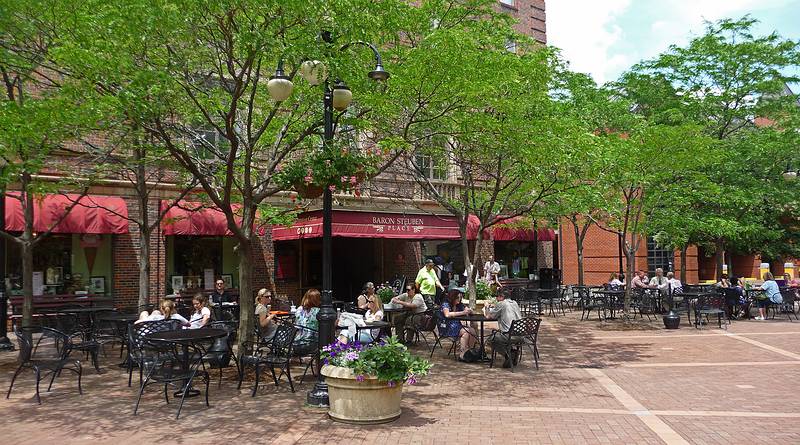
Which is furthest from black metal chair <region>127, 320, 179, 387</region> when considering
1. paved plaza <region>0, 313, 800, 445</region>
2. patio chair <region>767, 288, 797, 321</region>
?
patio chair <region>767, 288, 797, 321</region>

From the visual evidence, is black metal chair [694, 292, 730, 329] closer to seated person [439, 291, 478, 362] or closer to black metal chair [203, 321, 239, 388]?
seated person [439, 291, 478, 362]

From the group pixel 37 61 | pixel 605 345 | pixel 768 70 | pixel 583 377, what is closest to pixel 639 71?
pixel 768 70

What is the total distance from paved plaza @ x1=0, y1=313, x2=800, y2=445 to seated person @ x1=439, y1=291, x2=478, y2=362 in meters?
0.40

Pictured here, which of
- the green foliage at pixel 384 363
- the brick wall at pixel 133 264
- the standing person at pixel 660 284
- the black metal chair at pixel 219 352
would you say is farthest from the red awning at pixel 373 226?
the green foliage at pixel 384 363

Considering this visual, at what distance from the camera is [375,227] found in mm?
17500

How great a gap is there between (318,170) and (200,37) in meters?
2.60

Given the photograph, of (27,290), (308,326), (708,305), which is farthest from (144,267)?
(708,305)

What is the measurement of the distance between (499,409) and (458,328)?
4246 mm

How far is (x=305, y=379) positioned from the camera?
360 inches

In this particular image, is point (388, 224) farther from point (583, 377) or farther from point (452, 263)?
point (583, 377)

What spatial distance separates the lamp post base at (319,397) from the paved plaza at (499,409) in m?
0.12

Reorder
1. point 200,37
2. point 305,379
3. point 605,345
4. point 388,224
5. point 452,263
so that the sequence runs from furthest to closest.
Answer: point 452,263 < point 388,224 < point 605,345 < point 305,379 < point 200,37

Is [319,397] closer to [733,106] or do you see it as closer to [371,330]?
[371,330]

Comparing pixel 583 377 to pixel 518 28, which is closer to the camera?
pixel 583 377
